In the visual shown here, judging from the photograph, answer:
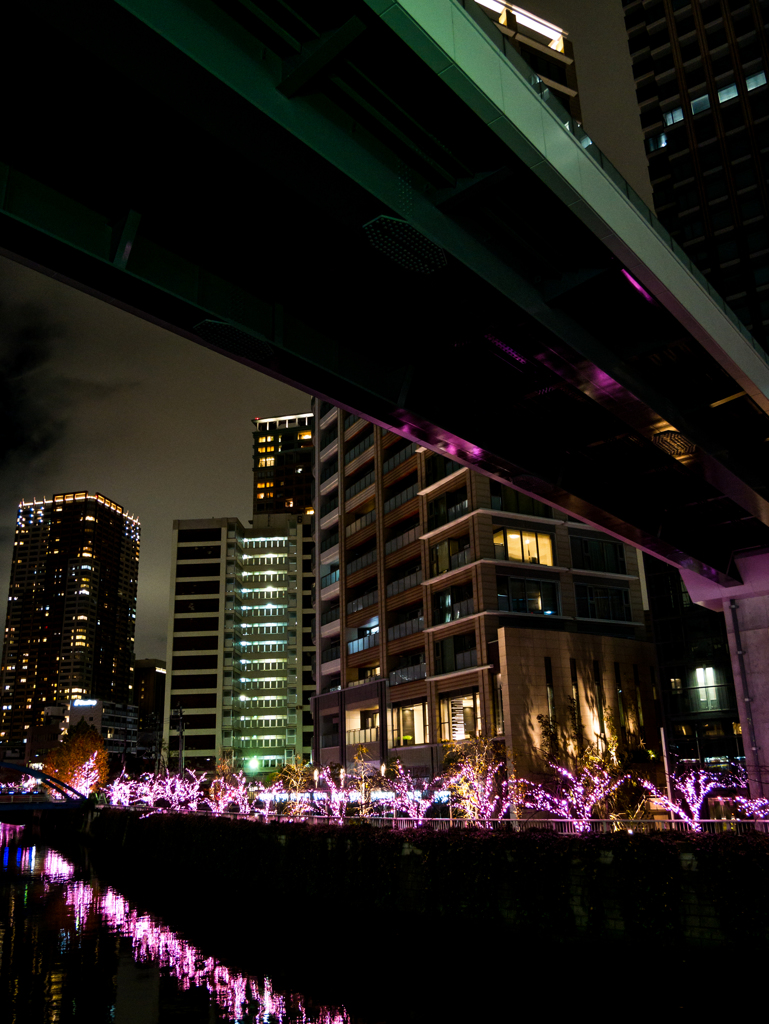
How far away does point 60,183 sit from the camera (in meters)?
12.2

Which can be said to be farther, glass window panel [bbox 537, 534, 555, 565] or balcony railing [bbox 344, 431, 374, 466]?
balcony railing [bbox 344, 431, 374, 466]

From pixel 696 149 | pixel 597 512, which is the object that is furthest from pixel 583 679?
pixel 696 149

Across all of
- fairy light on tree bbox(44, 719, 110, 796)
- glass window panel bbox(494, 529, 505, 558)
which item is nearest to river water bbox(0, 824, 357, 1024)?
glass window panel bbox(494, 529, 505, 558)

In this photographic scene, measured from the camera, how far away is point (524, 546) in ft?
169

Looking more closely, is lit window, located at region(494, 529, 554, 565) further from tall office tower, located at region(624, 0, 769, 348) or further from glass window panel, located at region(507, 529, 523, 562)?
tall office tower, located at region(624, 0, 769, 348)

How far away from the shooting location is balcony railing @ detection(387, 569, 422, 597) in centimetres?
5549

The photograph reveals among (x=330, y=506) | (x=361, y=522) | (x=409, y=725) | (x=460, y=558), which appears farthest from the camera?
(x=330, y=506)

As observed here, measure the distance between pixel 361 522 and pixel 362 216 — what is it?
52270 mm

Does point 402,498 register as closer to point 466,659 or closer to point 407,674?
point 407,674

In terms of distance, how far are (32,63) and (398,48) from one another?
452 cm

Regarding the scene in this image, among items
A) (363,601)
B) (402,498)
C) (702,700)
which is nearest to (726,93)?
(402,498)

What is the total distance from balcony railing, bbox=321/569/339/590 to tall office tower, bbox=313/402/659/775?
2513 mm

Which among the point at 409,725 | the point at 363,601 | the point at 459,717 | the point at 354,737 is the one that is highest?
the point at 363,601

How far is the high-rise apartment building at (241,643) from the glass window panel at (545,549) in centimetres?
6191
